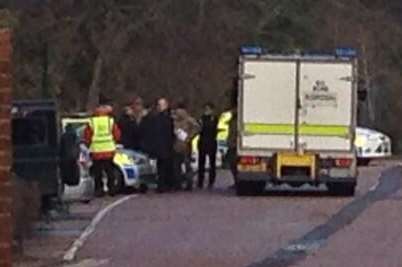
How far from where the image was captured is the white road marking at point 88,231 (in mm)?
19467

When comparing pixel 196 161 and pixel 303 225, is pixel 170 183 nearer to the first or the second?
pixel 196 161

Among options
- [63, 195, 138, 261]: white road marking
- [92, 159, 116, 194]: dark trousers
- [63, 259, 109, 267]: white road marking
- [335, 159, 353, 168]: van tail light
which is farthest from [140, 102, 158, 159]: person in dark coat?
[63, 259, 109, 267]: white road marking

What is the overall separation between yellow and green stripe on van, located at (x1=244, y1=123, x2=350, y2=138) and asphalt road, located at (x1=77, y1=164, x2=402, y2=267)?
3.91 feet

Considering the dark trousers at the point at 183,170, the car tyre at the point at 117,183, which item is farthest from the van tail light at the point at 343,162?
the car tyre at the point at 117,183

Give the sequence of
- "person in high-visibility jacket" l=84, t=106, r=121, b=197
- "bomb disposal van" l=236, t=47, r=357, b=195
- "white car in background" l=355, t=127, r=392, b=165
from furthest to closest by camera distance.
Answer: "white car in background" l=355, t=127, r=392, b=165, "bomb disposal van" l=236, t=47, r=357, b=195, "person in high-visibility jacket" l=84, t=106, r=121, b=197

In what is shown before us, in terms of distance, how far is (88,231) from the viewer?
22.9 metres

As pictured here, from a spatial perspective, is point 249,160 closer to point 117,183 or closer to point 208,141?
point 117,183

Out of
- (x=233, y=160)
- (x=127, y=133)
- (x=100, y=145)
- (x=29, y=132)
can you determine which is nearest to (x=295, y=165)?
(x=233, y=160)

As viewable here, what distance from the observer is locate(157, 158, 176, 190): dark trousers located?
3297 centimetres

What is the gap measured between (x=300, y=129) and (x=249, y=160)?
115 centimetres

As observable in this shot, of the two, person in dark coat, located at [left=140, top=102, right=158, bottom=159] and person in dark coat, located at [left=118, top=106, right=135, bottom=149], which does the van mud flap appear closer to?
person in dark coat, located at [left=140, top=102, right=158, bottom=159]

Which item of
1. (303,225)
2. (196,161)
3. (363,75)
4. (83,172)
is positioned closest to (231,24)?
(363,75)

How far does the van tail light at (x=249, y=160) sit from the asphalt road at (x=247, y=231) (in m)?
0.66

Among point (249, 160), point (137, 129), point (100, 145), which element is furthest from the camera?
point (137, 129)
